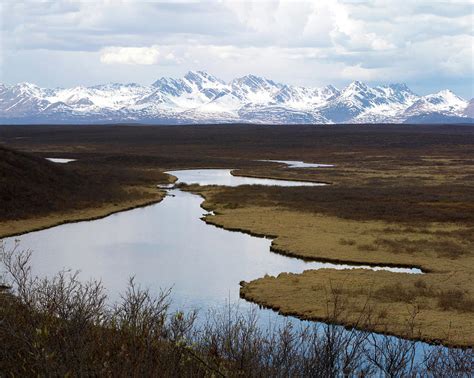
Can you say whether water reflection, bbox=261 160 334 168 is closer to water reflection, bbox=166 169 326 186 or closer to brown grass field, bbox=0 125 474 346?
brown grass field, bbox=0 125 474 346

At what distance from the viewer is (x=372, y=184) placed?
89.4m

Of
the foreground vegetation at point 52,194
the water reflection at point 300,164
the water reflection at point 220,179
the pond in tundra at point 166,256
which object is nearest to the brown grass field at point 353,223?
the foreground vegetation at point 52,194

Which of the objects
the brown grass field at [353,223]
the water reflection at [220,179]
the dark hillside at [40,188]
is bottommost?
the water reflection at [220,179]

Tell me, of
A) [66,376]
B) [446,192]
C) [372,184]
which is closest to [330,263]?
[66,376]

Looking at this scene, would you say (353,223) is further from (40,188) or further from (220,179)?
(220,179)

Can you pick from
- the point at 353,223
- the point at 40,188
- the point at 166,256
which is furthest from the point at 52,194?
the point at 353,223

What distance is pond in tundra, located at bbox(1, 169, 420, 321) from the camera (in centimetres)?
3603

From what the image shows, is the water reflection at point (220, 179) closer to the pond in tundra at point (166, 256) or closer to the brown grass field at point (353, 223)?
the brown grass field at point (353, 223)

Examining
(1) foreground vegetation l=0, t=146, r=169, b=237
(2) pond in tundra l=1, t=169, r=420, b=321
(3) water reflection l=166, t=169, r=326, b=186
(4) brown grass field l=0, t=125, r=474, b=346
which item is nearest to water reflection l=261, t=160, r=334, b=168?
(4) brown grass field l=0, t=125, r=474, b=346

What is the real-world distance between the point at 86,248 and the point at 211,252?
8940mm

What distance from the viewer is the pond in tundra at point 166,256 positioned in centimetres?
3603

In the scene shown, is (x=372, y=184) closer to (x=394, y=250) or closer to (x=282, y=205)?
(x=282, y=205)

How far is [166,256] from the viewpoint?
45.0 meters

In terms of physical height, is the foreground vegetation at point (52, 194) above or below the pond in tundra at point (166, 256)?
above
